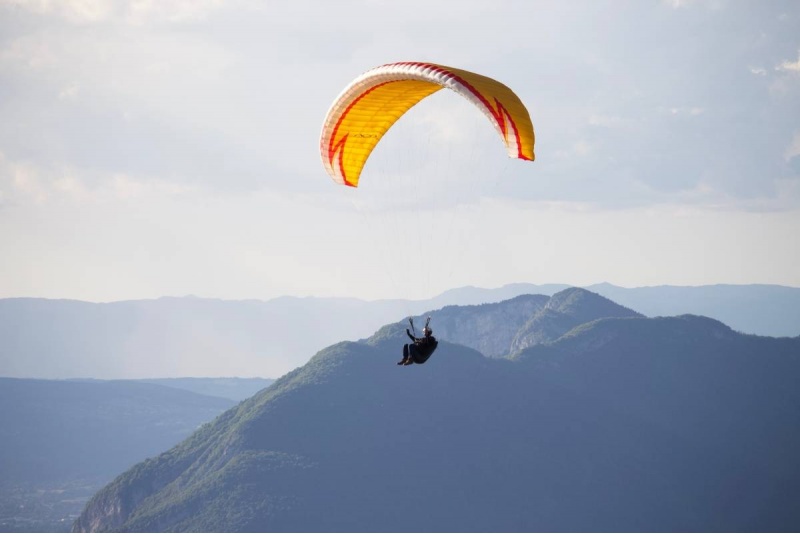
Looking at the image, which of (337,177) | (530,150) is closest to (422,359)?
(530,150)

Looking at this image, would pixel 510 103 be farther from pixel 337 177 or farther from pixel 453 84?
pixel 337 177

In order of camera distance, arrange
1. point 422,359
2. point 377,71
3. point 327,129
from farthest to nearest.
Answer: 1. point 327,129
2. point 377,71
3. point 422,359

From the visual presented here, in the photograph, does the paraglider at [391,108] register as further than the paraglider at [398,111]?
Yes

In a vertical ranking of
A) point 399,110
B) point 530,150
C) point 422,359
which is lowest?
point 422,359

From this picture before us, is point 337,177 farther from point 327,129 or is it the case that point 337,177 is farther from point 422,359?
point 422,359

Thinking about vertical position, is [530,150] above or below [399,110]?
below

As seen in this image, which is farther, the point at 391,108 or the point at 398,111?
the point at 398,111

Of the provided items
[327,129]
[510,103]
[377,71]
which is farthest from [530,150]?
[327,129]

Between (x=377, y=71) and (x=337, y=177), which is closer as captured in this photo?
(x=377, y=71)

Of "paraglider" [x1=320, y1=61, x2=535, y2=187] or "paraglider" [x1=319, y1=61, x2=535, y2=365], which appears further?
"paraglider" [x1=320, y1=61, x2=535, y2=187]

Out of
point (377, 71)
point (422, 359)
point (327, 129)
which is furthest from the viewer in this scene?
point (327, 129)
